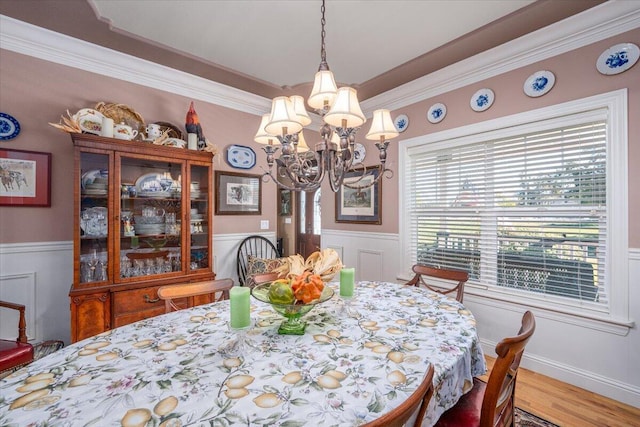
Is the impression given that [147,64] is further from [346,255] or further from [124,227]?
[346,255]

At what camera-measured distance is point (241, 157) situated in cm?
320

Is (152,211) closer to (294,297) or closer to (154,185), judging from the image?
(154,185)

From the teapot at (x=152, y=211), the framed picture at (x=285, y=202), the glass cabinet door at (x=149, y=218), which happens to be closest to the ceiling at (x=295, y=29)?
the glass cabinet door at (x=149, y=218)

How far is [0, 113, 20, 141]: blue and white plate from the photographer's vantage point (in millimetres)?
2010

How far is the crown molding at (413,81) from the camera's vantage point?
184 cm

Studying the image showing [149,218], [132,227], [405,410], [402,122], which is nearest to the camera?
[405,410]

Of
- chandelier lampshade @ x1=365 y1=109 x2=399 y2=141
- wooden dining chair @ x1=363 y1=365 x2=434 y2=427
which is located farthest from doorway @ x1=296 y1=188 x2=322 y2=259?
wooden dining chair @ x1=363 y1=365 x2=434 y2=427

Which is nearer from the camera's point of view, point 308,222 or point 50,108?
point 50,108

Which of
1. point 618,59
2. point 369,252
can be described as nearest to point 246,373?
point 369,252

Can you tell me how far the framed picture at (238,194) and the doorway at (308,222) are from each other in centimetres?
193

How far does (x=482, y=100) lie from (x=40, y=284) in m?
3.92

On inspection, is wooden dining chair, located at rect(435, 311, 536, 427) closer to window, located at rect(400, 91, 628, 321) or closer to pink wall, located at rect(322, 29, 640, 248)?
window, located at rect(400, 91, 628, 321)

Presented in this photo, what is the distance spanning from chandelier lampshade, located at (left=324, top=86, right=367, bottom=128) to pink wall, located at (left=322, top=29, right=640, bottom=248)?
5.34 feet

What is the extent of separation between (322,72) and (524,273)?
7.29 feet
